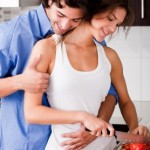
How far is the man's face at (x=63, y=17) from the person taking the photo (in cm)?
92

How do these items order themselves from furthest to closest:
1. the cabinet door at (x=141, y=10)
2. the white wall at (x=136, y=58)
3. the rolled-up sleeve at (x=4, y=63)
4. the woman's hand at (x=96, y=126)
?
the white wall at (x=136, y=58) < the cabinet door at (x=141, y=10) < the rolled-up sleeve at (x=4, y=63) < the woman's hand at (x=96, y=126)

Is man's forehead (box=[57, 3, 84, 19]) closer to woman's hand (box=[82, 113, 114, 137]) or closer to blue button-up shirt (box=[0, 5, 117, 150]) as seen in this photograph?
blue button-up shirt (box=[0, 5, 117, 150])

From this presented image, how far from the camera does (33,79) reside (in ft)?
2.97

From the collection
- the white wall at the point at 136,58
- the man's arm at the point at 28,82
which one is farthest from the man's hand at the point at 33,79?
the white wall at the point at 136,58

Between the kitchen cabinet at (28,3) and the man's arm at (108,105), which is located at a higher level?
the kitchen cabinet at (28,3)

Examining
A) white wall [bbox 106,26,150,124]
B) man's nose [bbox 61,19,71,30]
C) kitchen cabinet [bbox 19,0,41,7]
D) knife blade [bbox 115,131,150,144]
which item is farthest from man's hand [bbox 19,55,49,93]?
white wall [bbox 106,26,150,124]

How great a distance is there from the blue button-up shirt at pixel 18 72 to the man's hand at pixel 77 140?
0.08 metres

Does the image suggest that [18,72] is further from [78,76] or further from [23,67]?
[78,76]

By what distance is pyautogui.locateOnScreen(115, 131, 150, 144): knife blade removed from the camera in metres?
0.90

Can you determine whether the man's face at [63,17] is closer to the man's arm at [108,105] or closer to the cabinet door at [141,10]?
the man's arm at [108,105]

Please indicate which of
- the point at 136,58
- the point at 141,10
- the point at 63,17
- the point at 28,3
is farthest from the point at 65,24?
the point at 136,58

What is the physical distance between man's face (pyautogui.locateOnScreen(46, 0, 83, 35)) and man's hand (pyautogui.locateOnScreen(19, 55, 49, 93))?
4.9 inches

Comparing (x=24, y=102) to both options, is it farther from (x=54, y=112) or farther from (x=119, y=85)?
Result: (x=119, y=85)

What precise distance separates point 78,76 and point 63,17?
0.17 metres
